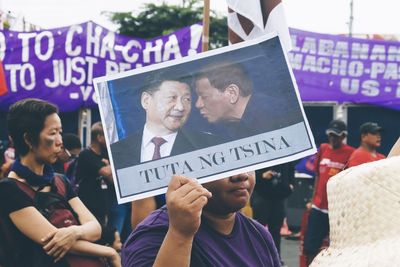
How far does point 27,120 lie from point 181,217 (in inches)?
59.9

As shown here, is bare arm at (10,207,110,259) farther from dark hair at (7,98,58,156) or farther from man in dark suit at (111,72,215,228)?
man in dark suit at (111,72,215,228)

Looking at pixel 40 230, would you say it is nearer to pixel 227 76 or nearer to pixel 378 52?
pixel 227 76

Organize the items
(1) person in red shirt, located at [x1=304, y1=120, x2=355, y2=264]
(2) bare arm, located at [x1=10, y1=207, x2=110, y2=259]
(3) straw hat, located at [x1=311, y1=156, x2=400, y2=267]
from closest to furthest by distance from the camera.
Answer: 1. (3) straw hat, located at [x1=311, y1=156, x2=400, y2=267]
2. (2) bare arm, located at [x1=10, y1=207, x2=110, y2=259]
3. (1) person in red shirt, located at [x1=304, y1=120, x2=355, y2=264]

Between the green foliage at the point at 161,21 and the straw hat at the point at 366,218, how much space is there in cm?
3606

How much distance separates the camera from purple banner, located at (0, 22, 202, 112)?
9180mm

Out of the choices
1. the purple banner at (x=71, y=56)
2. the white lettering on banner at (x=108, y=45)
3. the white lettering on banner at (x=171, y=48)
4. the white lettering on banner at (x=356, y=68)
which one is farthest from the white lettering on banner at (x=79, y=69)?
the white lettering on banner at (x=356, y=68)

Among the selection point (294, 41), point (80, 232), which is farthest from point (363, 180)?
point (294, 41)

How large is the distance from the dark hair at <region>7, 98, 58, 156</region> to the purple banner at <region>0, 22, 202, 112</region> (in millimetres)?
6208

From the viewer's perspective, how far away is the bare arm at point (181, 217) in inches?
67.7

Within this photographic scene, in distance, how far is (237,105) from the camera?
5.93ft

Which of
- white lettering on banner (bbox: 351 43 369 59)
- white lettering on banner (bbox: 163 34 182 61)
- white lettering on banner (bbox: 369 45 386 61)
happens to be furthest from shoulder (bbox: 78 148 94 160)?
white lettering on banner (bbox: 369 45 386 61)

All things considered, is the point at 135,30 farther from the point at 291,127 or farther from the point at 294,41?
the point at 291,127

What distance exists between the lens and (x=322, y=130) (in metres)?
11.2

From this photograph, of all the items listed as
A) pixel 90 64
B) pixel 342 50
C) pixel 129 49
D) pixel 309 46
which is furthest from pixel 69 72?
pixel 342 50
